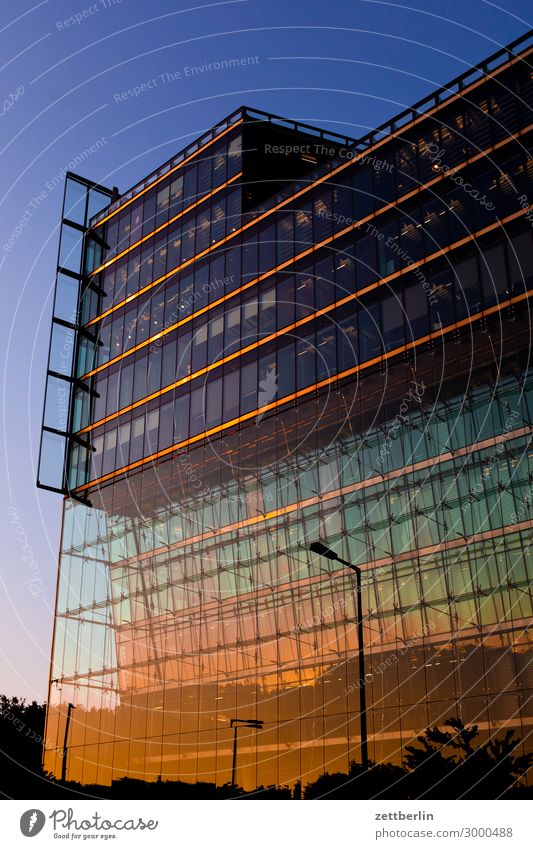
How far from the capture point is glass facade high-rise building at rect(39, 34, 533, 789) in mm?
35031

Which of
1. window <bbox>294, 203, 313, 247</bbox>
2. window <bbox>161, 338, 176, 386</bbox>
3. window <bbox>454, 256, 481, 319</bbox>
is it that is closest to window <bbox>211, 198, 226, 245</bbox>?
window <bbox>294, 203, 313, 247</bbox>

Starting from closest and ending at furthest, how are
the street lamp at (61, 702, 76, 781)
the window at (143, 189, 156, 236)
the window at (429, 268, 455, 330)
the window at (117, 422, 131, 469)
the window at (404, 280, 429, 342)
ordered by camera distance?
the window at (429, 268, 455, 330) → the window at (404, 280, 429, 342) → the street lamp at (61, 702, 76, 781) → the window at (117, 422, 131, 469) → the window at (143, 189, 156, 236)

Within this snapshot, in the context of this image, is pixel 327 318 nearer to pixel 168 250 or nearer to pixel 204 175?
pixel 168 250

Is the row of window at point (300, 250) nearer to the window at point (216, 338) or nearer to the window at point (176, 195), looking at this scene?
the window at point (216, 338)

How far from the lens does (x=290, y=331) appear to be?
44.2 meters

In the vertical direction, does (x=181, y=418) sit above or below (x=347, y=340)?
above

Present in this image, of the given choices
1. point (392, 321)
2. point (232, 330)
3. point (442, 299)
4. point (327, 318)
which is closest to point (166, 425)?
point (232, 330)

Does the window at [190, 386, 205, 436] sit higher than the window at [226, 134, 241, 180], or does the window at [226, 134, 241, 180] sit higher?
the window at [226, 134, 241, 180]

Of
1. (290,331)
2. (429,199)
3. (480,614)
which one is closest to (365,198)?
(429,199)

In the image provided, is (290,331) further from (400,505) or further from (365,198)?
(400,505)

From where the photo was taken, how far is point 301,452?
4234 cm

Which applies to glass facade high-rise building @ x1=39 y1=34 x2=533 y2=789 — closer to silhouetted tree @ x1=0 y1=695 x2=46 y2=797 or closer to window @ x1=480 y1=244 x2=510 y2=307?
window @ x1=480 y1=244 x2=510 y2=307

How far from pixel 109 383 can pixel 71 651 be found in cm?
1527
